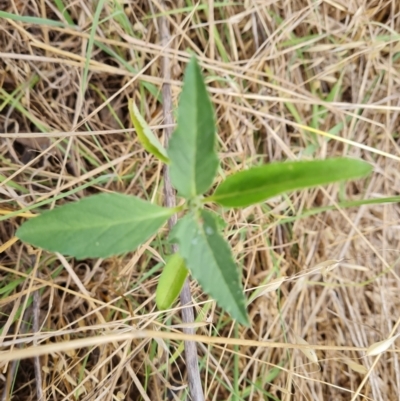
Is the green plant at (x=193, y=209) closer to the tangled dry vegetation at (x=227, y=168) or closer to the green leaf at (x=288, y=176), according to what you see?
the green leaf at (x=288, y=176)

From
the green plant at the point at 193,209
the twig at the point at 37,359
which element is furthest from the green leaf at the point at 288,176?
the twig at the point at 37,359

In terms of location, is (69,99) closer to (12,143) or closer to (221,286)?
(12,143)

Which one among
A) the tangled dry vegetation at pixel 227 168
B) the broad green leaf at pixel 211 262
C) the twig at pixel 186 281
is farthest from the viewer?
the tangled dry vegetation at pixel 227 168

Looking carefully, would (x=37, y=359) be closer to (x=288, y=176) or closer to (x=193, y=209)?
(x=193, y=209)

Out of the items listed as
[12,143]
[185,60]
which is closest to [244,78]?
[185,60]

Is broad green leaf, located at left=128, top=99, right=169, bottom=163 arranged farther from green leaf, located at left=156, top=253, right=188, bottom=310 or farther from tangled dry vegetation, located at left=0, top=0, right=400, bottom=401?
tangled dry vegetation, located at left=0, top=0, right=400, bottom=401

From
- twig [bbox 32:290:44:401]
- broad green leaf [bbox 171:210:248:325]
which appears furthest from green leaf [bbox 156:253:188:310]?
twig [bbox 32:290:44:401]
